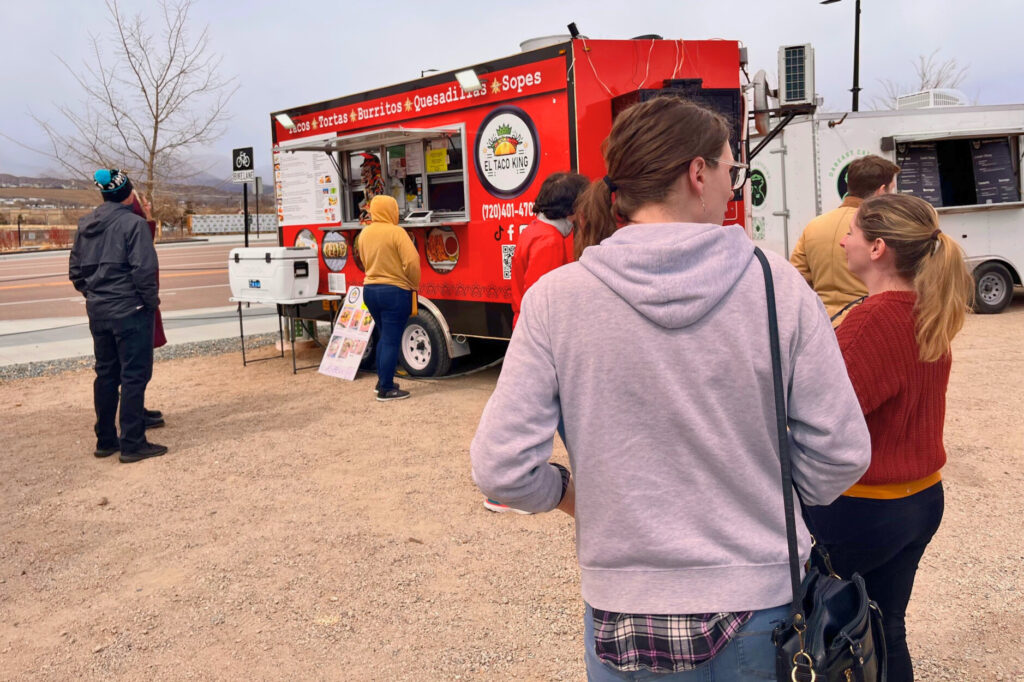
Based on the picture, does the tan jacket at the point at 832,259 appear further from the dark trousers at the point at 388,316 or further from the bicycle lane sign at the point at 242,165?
the bicycle lane sign at the point at 242,165

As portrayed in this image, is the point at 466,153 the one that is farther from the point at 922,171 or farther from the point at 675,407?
the point at 922,171

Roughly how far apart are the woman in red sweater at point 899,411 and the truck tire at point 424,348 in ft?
20.2

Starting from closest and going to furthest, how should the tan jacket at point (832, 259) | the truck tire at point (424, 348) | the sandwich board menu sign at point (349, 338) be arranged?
the tan jacket at point (832, 259)
the truck tire at point (424, 348)
the sandwich board menu sign at point (349, 338)

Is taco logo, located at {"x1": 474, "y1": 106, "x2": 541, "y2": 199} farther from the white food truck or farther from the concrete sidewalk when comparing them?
the concrete sidewalk

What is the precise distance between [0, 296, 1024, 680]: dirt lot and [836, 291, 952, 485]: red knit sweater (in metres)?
1.28

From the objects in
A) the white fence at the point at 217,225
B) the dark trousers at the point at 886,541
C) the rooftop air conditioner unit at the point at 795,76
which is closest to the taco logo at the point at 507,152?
the rooftop air conditioner unit at the point at 795,76

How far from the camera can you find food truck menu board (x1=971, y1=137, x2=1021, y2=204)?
11094mm

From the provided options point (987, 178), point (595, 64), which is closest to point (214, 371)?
point (595, 64)

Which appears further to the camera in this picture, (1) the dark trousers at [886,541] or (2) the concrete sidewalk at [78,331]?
(2) the concrete sidewalk at [78,331]

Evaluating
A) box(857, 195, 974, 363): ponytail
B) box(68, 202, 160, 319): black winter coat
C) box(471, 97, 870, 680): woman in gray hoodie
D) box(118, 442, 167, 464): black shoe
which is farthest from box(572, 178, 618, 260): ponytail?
box(118, 442, 167, 464): black shoe

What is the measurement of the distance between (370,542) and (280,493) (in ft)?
3.52

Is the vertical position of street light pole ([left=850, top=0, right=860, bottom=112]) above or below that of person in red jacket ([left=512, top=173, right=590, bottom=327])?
above

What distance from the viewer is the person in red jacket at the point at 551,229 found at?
459 centimetres

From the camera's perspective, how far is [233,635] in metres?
3.54
